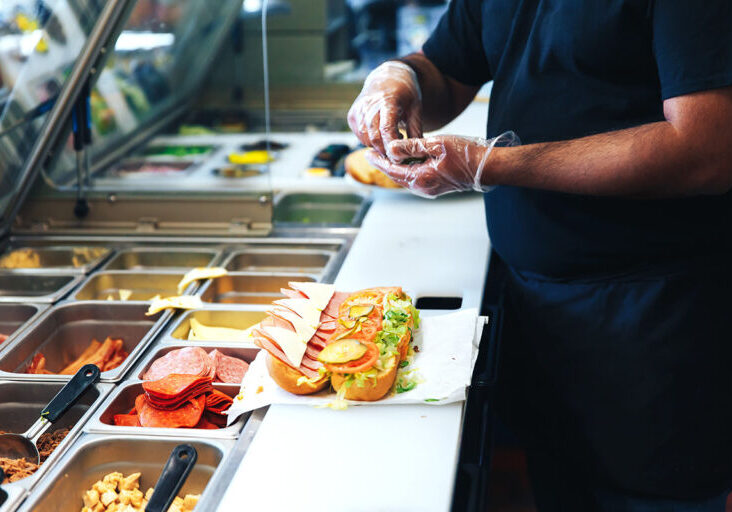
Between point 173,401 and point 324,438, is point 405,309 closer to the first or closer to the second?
point 324,438

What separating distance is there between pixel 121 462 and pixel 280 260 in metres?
1.01

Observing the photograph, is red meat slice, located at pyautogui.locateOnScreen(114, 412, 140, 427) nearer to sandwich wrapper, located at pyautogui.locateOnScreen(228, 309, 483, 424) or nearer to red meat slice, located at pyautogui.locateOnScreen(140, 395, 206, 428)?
red meat slice, located at pyautogui.locateOnScreen(140, 395, 206, 428)

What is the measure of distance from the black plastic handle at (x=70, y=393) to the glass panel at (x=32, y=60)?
36.5 inches

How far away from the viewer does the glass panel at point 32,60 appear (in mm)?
2180

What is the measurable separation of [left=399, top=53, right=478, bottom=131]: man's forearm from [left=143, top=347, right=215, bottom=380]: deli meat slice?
92 centimetres

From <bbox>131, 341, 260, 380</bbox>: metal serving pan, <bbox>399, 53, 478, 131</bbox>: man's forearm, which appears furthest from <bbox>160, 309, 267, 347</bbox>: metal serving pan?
<bbox>399, 53, 478, 131</bbox>: man's forearm

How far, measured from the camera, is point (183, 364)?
5.37 ft

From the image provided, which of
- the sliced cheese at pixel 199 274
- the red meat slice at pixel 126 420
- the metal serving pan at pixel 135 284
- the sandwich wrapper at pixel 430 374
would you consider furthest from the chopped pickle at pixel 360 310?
the metal serving pan at pixel 135 284

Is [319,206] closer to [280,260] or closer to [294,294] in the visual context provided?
[280,260]

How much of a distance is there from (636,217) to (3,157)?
177cm

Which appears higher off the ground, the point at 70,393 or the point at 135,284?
the point at 70,393

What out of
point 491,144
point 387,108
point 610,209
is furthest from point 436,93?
point 610,209

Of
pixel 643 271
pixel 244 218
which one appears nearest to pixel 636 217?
pixel 643 271

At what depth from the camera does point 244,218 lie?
2.47m
